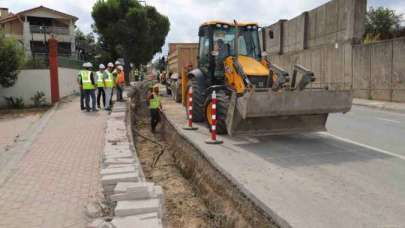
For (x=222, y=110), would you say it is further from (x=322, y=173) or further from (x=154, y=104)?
(x=154, y=104)

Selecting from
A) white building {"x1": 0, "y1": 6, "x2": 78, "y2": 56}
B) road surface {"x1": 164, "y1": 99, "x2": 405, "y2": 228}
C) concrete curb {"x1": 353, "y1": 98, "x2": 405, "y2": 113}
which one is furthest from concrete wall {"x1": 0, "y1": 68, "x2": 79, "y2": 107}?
white building {"x1": 0, "y1": 6, "x2": 78, "y2": 56}

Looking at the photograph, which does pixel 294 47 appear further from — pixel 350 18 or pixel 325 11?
pixel 350 18

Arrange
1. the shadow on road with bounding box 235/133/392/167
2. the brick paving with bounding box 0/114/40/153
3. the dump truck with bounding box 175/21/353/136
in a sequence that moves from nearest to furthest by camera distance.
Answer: the shadow on road with bounding box 235/133/392/167
the dump truck with bounding box 175/21/353/136
the brick paving with bounding box 0/114/40/153

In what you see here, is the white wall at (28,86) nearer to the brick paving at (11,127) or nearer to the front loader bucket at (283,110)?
the brick paving at (11,127)

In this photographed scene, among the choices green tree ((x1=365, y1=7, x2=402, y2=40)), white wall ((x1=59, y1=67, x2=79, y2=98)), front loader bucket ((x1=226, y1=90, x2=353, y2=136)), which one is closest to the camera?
front loader bucket ((x1=226, y1=90, x2=353, y2=136))

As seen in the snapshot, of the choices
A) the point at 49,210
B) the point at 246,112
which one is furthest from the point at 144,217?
the point at 246,112

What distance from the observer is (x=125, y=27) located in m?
31.7

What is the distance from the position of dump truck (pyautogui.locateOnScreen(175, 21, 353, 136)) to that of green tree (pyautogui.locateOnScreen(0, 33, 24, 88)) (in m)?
9.39

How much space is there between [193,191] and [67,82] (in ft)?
53.4

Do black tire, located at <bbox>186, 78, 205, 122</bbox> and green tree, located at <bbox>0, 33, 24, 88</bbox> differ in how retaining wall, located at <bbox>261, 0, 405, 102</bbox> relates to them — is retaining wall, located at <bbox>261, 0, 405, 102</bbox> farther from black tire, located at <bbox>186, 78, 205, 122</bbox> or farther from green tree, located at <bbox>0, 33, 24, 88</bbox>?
green tree, located at <bbox>0, 33, 24, 88</bbox>

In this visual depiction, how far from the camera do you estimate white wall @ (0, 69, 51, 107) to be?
17938 mm

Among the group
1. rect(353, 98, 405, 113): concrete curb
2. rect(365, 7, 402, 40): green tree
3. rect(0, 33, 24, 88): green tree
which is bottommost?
rect(353, 98, 405, 113): concrete curb

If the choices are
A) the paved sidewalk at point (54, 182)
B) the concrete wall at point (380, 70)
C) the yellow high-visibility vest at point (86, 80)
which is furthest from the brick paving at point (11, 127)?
the concrete wall at point (380, 70)

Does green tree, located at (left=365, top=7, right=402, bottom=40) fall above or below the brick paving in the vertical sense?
above
